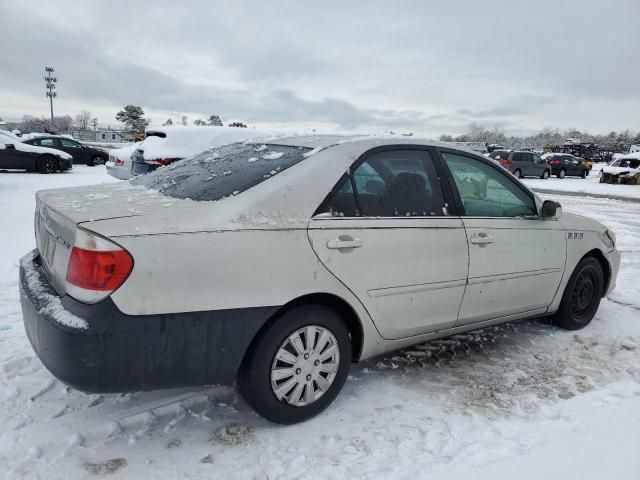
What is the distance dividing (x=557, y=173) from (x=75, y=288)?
107 feet

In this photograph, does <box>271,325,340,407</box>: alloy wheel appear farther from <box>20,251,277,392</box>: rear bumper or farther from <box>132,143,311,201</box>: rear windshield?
<box>132,143,311,201</box>: rear windshield

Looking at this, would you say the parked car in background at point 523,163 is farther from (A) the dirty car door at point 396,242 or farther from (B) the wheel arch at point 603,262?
(A) the dirty car door at point 396,242

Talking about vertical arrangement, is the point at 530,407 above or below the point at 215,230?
below

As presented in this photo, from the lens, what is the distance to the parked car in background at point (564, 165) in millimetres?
30344

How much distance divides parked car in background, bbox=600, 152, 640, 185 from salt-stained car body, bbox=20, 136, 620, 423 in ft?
88.3

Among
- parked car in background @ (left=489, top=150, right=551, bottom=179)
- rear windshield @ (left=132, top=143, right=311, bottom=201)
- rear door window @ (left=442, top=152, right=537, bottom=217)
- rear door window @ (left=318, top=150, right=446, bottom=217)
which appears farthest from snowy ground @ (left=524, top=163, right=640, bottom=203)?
rear windshield @ (left=132, top=143, right=311, bottom=201)

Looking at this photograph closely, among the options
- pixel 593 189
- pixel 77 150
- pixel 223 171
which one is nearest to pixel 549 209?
pixel 223 171

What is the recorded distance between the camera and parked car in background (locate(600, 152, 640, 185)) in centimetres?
2652

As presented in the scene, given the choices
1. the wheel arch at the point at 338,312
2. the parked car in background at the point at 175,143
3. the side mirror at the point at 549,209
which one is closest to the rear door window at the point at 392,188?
the wheel arch at the point at 338,312

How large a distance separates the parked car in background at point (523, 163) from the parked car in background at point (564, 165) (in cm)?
170

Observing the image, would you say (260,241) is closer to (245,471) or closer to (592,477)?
(245,471)

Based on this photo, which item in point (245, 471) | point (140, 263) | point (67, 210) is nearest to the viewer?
point (140, 263)

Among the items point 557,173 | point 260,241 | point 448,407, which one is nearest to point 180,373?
point 260,241

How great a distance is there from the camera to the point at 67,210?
8.57ft
